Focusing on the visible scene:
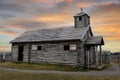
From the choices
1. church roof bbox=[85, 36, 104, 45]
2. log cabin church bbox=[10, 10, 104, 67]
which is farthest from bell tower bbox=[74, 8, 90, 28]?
church roof bbox=[85, 36, 104, 45]

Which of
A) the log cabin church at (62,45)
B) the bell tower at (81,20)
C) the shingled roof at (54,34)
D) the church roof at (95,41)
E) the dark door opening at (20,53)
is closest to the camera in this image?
the church roof at (95,41)

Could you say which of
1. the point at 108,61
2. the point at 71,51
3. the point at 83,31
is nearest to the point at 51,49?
the point at 71,51

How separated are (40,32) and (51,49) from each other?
5813mm

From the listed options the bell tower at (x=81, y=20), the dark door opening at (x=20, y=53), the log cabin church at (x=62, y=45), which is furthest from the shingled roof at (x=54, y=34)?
the dark door opening at (x=20, y=53)

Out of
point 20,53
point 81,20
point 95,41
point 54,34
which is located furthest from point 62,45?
point 20,53

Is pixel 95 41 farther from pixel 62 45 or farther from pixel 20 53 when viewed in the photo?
pixel 20 53

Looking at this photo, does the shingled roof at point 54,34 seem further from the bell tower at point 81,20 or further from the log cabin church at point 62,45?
the bell tower at point 81,20

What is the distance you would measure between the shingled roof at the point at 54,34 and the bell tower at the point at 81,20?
0.94m

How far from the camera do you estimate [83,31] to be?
29.5 metres

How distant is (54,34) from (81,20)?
5.00 m

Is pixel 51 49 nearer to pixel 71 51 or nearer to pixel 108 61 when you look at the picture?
pixel 71 51

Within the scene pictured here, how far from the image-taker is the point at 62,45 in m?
29.5

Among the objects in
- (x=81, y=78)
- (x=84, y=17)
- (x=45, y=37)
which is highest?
(x=84, y=17)

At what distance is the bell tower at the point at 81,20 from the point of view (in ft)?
103
